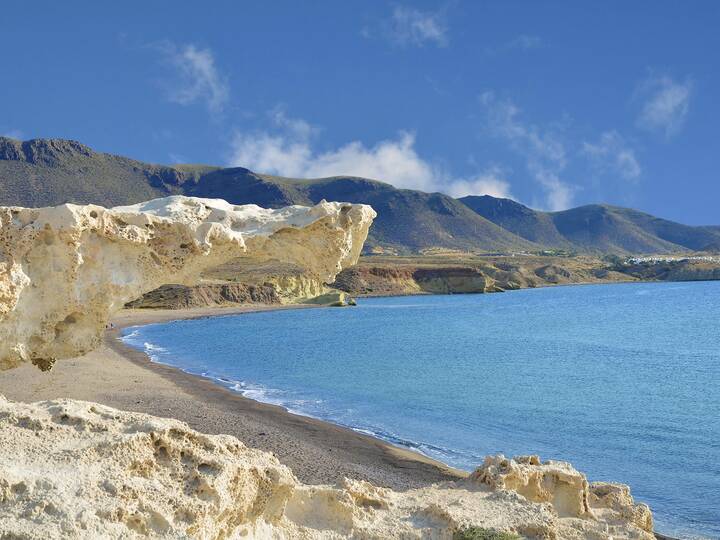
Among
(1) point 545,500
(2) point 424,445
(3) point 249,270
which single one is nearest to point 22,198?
(3) point 249,270

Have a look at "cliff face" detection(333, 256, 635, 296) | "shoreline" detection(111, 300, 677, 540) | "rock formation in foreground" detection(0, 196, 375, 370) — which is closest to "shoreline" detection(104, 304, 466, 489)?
"shoreline" detection(111, 300, 677, 540)

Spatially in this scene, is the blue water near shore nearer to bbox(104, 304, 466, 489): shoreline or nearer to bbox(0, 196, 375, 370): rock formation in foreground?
bbox(104, 304, 466, 489): shoreline

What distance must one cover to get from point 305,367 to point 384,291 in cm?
8188

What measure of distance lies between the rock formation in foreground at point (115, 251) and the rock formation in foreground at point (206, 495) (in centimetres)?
133

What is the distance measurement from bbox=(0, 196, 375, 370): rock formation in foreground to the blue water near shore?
31.1 ft

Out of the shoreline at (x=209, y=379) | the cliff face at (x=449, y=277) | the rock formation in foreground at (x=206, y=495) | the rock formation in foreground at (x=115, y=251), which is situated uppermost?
the cliff face at (x=449, y=277)

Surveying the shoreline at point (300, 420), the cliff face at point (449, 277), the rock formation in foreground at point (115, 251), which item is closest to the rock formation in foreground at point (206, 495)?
the rock formation in foreground at point (115, 251)

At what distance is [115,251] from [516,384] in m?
25.6

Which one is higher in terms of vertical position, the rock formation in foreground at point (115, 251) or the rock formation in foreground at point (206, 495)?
the rock formation in foreground at point (115, 251)

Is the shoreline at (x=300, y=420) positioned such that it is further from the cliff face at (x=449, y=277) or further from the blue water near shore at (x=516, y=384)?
the cliff face at (x=449, y=277)

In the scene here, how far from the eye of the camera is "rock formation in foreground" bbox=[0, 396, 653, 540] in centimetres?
607

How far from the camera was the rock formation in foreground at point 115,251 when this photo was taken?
8.75 metres

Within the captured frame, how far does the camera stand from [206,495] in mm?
6812

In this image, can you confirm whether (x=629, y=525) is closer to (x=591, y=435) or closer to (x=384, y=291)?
(x=591, y=435)
